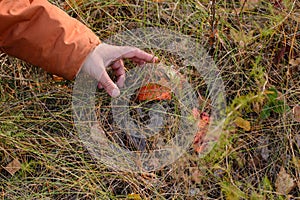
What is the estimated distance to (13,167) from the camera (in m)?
1.95

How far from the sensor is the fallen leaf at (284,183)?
1841 millimetres

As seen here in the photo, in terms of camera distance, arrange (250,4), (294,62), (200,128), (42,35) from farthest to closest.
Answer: (250,4) → (294,62) → (200,128) → (42,35)

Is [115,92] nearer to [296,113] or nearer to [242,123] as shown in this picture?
[242,123]

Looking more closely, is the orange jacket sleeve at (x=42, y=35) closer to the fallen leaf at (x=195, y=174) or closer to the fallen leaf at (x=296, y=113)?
the fallen leaf at (x=195, y=174)

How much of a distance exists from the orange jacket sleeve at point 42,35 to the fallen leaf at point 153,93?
0.96 feet

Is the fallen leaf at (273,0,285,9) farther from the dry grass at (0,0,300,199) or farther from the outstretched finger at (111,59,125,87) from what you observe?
the outstretched finger at (111,59,125,87)

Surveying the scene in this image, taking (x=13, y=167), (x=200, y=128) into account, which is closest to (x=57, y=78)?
(x=13, y=167)

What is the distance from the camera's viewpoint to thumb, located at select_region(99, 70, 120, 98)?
6.18 ft

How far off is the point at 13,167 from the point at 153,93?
0.63m

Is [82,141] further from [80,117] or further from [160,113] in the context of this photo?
[160,113]

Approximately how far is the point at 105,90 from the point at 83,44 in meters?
0.25

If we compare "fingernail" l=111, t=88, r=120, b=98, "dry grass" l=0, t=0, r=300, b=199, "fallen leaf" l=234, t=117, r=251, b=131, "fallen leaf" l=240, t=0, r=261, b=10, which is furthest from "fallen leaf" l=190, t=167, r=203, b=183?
"fallen leaf" l=240, t=0, r=261, b=10

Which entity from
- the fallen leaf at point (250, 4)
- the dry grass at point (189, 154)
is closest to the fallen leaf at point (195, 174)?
the dry grass at point (189, 154)

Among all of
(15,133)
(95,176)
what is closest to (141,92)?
(95,176)
